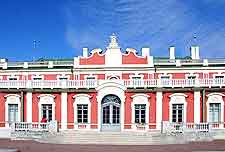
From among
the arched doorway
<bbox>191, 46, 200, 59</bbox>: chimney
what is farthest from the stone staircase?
<bbox>191, 46, 200, 59</bbox>: chimney

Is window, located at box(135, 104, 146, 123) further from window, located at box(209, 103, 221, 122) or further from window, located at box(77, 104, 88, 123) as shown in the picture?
window, located at box(209, 103, 221, 122)

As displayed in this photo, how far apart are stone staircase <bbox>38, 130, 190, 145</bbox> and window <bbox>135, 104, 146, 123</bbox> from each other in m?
3.64

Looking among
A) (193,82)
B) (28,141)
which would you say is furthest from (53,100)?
(193,82)

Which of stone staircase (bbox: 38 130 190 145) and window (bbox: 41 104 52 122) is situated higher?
window (bbox: 41 104 52 122)

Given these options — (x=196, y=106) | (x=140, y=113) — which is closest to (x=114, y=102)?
(x=140, y=113)

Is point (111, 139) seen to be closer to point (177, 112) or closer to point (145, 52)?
point (177, 112)

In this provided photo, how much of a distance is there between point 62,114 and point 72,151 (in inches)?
509

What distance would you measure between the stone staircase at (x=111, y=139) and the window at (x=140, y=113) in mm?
3637

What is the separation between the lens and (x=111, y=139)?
102 feet

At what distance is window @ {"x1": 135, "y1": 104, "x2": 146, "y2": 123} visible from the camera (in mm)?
Answer: 35625

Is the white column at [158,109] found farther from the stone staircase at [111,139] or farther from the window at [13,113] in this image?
the window at [13,113]

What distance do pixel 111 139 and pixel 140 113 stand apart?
5.54m

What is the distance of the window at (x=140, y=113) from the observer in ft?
117

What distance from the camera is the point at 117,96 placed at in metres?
35.7
